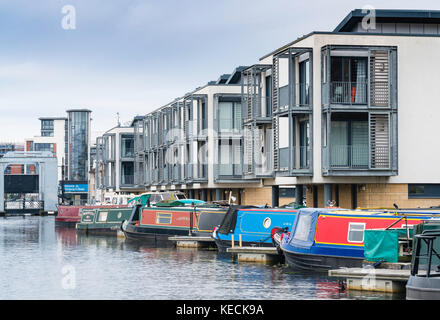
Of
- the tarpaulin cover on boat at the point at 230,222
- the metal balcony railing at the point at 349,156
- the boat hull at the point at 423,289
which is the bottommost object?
the boat hull at the point at 423,289

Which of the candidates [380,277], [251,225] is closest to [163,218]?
[251,225]

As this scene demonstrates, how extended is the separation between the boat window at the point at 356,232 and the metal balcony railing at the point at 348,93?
476 inches

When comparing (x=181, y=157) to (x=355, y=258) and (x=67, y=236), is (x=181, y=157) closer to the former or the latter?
(x=67, y=236)

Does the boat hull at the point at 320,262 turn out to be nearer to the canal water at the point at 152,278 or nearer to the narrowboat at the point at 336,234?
the narrowboat at the point at 336,234

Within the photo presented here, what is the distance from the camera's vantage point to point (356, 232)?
29750 mm

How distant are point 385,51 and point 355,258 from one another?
15.2 meters

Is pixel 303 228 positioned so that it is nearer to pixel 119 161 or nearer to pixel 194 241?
pixel 194 241

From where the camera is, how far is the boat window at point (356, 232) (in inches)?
1165

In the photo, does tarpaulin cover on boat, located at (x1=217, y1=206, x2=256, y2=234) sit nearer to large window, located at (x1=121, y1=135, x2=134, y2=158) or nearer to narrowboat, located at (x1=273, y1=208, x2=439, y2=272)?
narrowboat, located at (x1=273, y1=208, x2=439, y2=272)

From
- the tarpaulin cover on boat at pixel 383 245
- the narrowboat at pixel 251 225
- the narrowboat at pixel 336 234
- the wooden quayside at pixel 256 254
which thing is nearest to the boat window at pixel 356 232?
the narrowboat at pixel 336 234

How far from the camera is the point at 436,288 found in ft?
65.7

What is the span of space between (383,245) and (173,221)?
24706 millimetres

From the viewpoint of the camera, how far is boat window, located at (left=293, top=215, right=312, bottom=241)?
102ft
